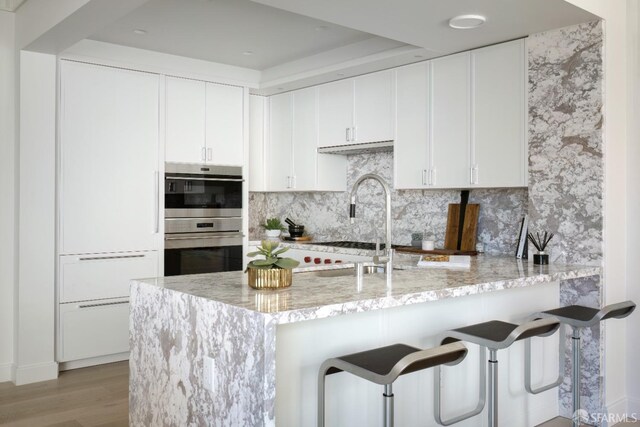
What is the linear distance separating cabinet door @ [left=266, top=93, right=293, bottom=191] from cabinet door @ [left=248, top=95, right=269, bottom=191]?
6 cm

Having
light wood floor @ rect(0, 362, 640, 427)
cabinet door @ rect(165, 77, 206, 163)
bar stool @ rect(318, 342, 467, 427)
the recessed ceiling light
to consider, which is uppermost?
the recessed ceiling light

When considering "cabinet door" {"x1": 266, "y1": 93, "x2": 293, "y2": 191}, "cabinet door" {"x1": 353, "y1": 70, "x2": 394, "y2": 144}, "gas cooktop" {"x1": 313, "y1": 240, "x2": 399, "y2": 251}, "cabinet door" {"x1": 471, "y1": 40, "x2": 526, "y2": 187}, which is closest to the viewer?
"cabinet door" {"x1": 471, "y1": 40, "x2": 526, "y2": 187}

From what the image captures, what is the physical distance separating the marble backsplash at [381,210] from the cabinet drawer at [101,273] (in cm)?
135

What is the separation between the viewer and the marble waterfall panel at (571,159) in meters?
3.18

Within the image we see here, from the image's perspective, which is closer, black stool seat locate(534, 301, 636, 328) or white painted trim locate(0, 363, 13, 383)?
black stool seat locate(534, 301, 636, 328)

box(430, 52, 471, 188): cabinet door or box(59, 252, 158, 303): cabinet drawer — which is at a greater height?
box(430, 52, 471, 188): cabinet door

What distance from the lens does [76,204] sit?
429 centimetres

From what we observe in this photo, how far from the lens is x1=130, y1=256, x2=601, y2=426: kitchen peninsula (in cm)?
196

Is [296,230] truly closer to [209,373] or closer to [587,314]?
[587,314]

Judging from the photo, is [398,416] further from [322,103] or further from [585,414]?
[322,103]

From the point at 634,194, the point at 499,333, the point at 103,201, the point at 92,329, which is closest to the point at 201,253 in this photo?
the point at 103,201

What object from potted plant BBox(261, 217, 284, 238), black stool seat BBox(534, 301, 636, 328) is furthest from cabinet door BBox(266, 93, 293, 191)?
black stool seat BBox(534, 301, 636, 328)

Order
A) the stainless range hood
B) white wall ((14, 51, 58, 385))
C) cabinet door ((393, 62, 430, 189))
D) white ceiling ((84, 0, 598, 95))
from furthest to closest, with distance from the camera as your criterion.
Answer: the stainless range hood → cabinet door ((393, 62, 430, 189)) → white wall ((14, 51, 58, 385)) → white ceiling ((84, 0, 598, 95))

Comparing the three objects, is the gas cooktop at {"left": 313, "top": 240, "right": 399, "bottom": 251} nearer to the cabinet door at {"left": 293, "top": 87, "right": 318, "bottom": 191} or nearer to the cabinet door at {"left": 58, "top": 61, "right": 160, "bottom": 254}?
the cabinet door at {"left": 293, "top": 87, "right": 318, "bottom": 191}
